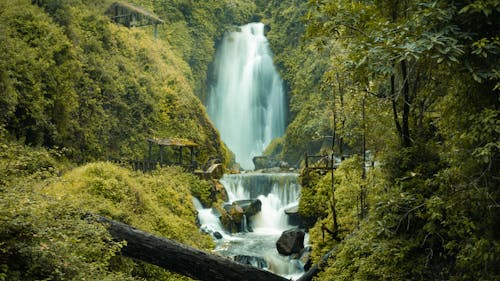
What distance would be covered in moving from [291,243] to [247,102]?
2449 cm

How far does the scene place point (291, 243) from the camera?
1574cm

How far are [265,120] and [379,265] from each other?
3257 centimetres

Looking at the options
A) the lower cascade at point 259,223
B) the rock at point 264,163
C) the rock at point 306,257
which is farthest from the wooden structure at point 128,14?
the rock at point 306,257

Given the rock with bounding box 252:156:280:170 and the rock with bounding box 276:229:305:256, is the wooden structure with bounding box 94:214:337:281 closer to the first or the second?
the rock with bounding box 276:229:305:256

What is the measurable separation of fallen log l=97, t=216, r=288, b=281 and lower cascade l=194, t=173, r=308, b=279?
6794mm

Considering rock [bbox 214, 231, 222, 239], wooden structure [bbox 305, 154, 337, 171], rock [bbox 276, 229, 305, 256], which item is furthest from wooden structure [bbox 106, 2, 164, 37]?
rock [bbox 276, 229, 305, 256]

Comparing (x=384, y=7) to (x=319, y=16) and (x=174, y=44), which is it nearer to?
(x=319, y=16)

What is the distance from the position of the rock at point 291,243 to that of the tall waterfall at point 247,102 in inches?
895

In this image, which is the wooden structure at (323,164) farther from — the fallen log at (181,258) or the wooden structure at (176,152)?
the fallen log at (181,258)

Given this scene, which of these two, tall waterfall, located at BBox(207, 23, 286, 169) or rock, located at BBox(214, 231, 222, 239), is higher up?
tall waterfall, located at BBox(207, 23, 286, 169)

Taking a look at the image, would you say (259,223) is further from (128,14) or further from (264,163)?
(128,14)

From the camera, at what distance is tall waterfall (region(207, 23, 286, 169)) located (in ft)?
128

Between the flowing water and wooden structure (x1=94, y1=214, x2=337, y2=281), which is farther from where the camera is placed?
the flowing water

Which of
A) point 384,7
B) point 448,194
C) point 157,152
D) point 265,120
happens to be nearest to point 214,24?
point 265,120
